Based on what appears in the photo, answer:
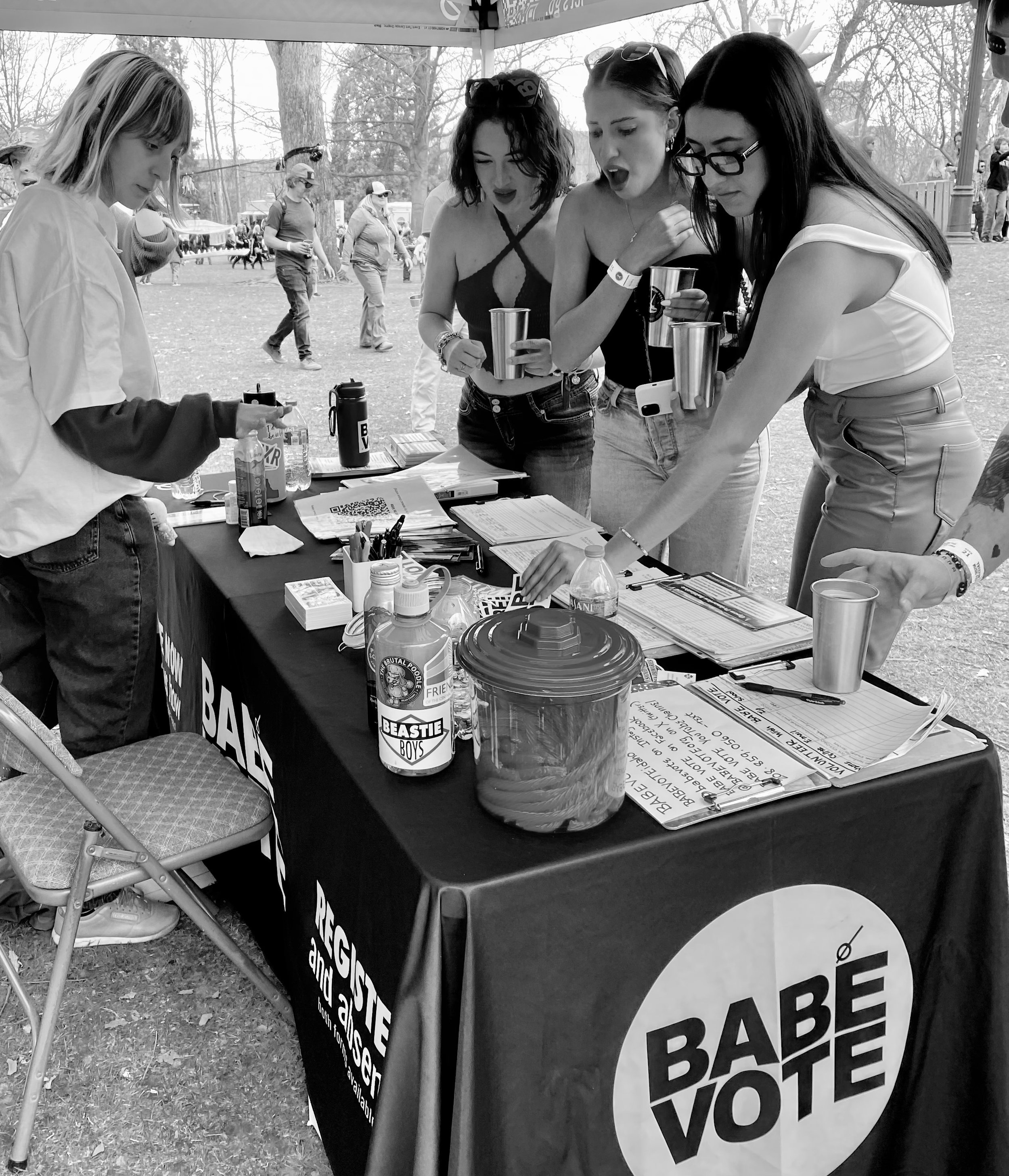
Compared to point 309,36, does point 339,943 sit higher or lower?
lower

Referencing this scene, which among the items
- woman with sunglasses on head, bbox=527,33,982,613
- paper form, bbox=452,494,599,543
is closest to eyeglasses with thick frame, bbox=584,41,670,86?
woman with sunglasses on head, bbox=527,33,982,613

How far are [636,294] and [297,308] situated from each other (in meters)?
7.04

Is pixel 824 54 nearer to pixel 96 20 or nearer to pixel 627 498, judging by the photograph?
pixel 627 498

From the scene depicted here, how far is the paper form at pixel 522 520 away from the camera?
2.07 m

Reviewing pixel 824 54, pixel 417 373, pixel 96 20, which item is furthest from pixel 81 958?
pixel 417 373

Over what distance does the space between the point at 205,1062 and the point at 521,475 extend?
1450 millimetres

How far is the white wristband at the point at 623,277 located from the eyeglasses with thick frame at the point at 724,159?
41 cm

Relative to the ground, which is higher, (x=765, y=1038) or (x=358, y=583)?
(x=358, y=583)

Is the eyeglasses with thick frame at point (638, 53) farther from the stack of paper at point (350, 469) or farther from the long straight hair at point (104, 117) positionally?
the stack of paper at point (350, 469)

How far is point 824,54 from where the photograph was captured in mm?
1837

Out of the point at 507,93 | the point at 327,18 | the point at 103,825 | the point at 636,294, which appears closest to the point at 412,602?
the point at 103,825

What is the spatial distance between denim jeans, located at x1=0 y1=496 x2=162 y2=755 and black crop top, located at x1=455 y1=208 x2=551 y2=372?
99 centimetres

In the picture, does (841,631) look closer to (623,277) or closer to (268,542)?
(623,277)

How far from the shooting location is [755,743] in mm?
1226
